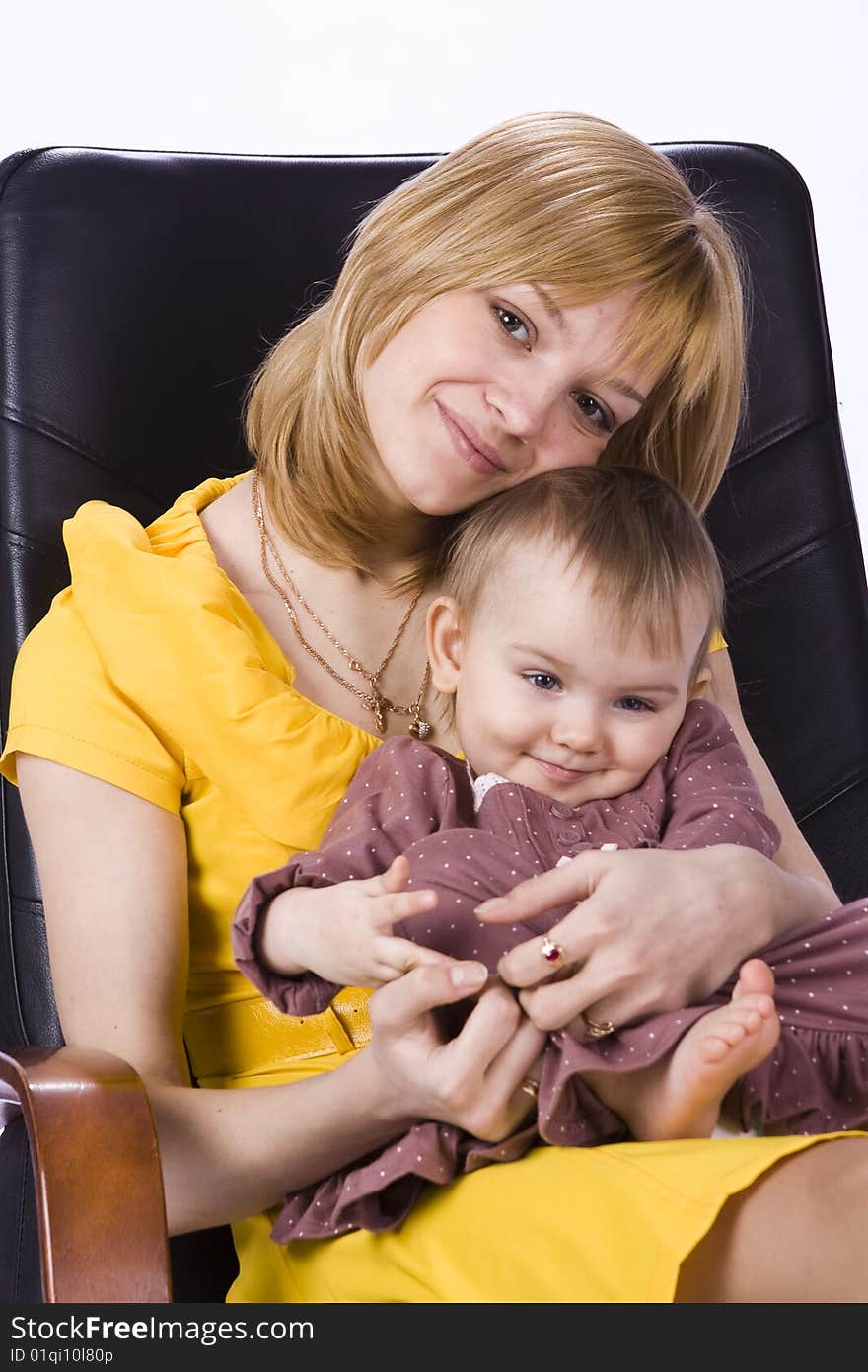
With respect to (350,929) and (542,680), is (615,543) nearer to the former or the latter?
(542,680)

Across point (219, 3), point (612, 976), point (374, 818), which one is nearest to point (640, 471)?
point (374, 818)

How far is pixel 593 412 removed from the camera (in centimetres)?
154

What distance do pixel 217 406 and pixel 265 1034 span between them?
74 cm

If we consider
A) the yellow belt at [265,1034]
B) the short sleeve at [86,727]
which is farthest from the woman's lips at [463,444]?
the yellow belt at [265,1034]

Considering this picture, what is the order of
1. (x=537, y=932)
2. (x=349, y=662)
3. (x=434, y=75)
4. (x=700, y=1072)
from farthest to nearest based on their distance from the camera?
(x=434, y=75) < (x=349, y=662) < (x=537, y=932) < (x=700, y=1072)

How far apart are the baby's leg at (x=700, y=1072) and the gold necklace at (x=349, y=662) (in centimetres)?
51

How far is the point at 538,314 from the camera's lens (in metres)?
1.45

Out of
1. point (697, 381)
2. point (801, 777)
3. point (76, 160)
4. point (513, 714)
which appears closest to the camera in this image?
point (513, 714)

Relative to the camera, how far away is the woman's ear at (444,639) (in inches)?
56.5

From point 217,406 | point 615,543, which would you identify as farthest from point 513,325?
point 217,406

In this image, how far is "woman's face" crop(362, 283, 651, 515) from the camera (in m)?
1.45

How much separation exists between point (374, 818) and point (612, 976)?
282mm

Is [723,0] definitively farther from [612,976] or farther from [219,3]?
[612,976]

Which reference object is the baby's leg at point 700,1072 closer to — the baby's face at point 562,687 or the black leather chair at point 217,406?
the baby's face at point 562,687
